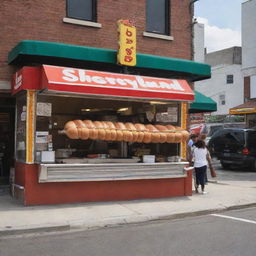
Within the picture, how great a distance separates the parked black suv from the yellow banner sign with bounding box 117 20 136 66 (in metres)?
9.34

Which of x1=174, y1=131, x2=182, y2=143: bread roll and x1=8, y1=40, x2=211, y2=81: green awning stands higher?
x1=8, y1=40, x2=211, y2=81: green awning

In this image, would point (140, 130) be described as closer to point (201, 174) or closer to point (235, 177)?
point (201, 174)

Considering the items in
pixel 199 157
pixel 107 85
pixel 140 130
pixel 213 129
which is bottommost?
pixel 199 157

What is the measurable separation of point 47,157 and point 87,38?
3.77 metres

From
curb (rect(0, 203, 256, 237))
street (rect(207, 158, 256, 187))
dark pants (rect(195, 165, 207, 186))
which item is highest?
dark pants (rect(195, 165, 207, 186))

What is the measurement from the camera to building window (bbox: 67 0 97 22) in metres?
10.9

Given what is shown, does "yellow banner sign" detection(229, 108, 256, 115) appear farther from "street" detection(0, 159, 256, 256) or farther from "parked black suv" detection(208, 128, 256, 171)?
"street" detection(0, 159, 256, 256)

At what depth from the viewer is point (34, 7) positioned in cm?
1032

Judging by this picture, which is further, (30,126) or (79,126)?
(79,126)

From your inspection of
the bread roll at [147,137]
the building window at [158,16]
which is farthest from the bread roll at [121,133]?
the building window at [158,16]

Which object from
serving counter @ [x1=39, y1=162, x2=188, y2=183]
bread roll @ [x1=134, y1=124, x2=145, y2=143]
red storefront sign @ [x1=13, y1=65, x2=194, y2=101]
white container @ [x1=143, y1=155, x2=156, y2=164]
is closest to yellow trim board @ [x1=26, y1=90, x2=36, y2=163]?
red storefront sign @ [x1=13, y1=65, x2=194, y2=101]

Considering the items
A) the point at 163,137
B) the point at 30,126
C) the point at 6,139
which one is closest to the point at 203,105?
the point at 163,137

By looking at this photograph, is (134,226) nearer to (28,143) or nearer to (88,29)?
(28,143)

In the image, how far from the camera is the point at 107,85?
9.23 meters
